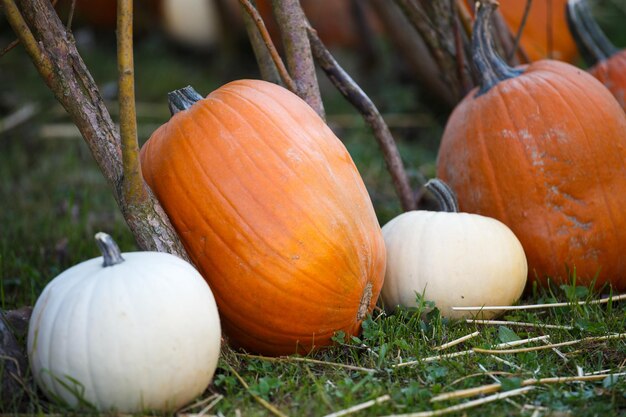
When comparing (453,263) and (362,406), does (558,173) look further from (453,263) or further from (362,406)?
(362,406)

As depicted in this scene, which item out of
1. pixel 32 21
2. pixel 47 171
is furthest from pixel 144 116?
pixel 32 21

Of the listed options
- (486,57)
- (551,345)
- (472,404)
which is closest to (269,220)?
(472,404)

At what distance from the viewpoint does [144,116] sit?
4594mm

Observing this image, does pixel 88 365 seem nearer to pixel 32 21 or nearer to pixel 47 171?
pixel 32 21

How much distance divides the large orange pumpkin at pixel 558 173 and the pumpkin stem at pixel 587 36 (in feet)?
2.37

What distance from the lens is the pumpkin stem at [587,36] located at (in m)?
3.17

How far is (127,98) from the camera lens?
73.0 inches

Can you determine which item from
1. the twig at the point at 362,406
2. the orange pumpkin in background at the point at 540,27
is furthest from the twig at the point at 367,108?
the orange pumpkin in background at the point at 540,27

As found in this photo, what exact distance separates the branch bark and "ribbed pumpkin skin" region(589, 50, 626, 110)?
1856 millimetres

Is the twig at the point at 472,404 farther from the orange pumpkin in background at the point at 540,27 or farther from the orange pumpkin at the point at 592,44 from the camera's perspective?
the orange pumpkin in background at the point at 540,27

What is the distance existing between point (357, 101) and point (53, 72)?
1.04 meters

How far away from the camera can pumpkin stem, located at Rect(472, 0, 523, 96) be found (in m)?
2.61

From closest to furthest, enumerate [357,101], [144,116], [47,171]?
[357,101]
[47,171]
[144,116]

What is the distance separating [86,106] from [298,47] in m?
0.71
